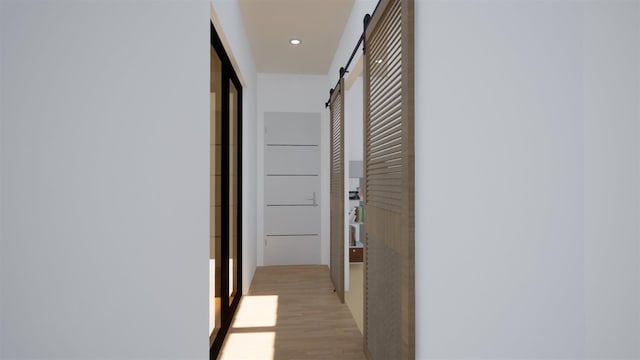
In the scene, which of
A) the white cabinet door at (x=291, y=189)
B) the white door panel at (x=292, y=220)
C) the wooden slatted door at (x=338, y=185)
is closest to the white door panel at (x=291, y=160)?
the white cabinet door at (x=291, y=189)

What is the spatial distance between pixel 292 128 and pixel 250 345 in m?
3.36

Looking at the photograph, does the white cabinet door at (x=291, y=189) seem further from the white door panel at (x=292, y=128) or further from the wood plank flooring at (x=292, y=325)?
the wood plank flooring at (x=292, y=325)

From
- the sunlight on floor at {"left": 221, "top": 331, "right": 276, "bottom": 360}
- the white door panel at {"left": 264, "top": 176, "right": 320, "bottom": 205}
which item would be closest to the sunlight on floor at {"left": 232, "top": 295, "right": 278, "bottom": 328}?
the sunlight on floor at {"left": 221, "top": 331, "right": 276, "bottom": 360}

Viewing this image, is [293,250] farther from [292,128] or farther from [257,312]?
[257,312]

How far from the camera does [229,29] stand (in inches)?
108
